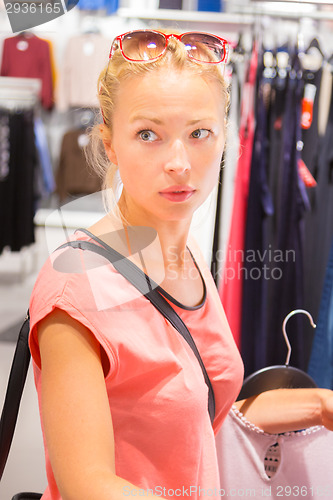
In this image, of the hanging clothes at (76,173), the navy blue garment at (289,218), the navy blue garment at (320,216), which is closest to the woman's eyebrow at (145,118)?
the hanging clothes at (76,173)

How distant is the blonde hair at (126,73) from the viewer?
1.60 ft

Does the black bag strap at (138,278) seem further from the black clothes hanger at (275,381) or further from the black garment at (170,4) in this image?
the black garment at (170,4)

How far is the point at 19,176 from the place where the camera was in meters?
1.87

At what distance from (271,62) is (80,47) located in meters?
0.52

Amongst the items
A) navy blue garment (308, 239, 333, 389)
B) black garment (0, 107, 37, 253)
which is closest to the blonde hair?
navy blue garment (308, 239, 333, 389)

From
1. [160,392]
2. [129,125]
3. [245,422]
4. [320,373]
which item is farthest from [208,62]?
[320,373]

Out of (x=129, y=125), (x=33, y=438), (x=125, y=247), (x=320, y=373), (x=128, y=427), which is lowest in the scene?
(x=320, y=373)

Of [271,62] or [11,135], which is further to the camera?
[11,135]

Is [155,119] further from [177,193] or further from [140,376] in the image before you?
[140,376]

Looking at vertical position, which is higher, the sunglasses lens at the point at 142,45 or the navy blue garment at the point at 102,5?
the navy blue garment at the point at 102,5

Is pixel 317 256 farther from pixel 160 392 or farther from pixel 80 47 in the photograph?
pixel 160 392

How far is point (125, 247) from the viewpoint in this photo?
0.54 meters

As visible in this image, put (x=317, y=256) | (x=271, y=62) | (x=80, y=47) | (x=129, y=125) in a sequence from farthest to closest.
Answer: (x=317, y=256)
(x=271, y=62)
(x=80, y=47)
(x=129, y=125)

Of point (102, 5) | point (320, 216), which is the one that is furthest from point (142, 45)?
point (320, 216)
